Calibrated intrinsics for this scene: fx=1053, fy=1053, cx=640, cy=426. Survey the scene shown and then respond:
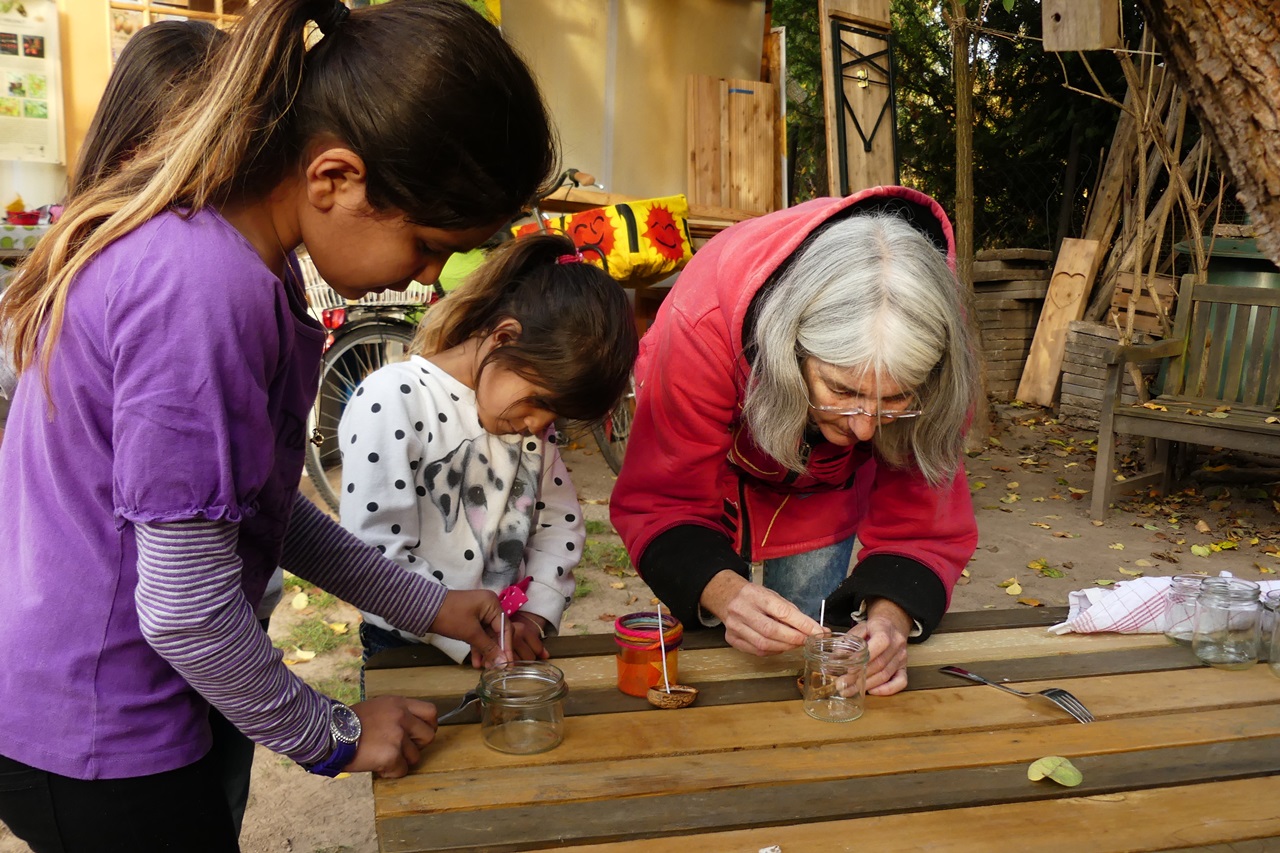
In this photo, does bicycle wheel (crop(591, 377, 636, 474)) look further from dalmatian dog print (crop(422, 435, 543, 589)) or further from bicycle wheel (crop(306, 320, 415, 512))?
dalmatian dog print (crop(422, 435, 543, 589))

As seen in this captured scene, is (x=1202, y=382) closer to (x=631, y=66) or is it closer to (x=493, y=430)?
(x=631, y=66)

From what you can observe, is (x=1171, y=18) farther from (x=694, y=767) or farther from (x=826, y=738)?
(x=694, y=767)

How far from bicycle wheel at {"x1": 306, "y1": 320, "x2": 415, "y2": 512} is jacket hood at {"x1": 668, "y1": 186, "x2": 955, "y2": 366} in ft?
11.3

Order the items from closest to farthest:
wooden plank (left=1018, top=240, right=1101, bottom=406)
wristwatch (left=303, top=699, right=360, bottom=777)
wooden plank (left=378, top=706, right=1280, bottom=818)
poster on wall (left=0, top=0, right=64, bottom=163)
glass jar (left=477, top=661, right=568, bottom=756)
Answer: wristwatch (left=303, top=699, right=360, bottom=777) → wooden plank (left=378, top=706, right=1280, bottom=818) → glass jar (left=477, top=661, right=568, bottom=756) → poster on wall (left=0, top=0, right=64, bottom=163) → wooden plank (left=1018, top=240, right=1101, bottom=406)

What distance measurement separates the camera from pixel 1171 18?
2402 mm

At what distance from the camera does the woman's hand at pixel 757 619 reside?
5.96 ft

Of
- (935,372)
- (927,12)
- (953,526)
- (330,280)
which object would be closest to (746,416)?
(935,372)

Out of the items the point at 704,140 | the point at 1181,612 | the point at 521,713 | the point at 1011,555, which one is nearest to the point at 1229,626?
the point at 1181,612

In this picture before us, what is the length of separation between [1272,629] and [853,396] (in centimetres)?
91

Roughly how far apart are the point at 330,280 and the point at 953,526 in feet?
4.67

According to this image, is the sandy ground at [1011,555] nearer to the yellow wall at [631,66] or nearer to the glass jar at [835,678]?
the glass jar at [835,678]

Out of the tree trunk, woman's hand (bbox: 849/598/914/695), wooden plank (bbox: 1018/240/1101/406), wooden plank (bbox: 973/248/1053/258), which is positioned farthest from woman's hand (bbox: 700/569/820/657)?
wooden plank (bbox: 973/248/1053/258)

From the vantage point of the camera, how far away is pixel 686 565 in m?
2.05

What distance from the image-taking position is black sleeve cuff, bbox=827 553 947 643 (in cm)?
201
